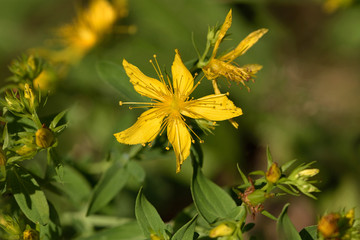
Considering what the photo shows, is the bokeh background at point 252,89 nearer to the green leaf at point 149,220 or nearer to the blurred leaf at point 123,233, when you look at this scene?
the blurred leaf at point 123,233

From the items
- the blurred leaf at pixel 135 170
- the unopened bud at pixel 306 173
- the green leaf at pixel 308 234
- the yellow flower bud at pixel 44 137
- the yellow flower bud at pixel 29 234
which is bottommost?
the green leaf at pixel 308 234

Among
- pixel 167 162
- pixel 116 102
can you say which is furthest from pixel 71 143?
pixel 167 162

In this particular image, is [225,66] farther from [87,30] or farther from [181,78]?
[87,30]

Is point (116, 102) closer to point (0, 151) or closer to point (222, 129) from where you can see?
point (222, 129)


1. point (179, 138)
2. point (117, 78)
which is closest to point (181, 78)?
point (179, 138)

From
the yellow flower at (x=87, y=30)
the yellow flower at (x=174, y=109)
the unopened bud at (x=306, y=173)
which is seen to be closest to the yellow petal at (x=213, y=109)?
the yellow flower at (x=174, y=109)
